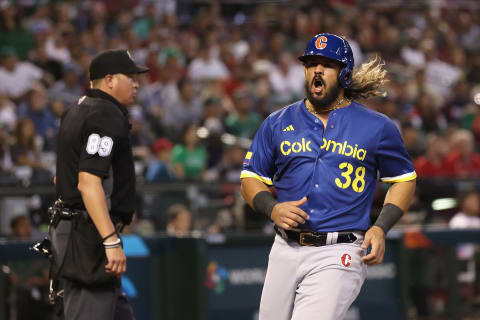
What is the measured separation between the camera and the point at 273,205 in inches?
176

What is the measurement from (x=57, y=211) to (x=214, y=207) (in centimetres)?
411

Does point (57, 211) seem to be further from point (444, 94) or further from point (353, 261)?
point (444, 94)

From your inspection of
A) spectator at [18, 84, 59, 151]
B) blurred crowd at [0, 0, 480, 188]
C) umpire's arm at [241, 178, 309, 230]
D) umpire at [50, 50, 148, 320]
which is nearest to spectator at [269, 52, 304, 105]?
blurred crowd at [0, 0, 480, 188]

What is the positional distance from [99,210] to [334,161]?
4.09 feet

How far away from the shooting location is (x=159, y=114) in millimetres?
12008

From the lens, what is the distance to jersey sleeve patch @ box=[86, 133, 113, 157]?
4.45m

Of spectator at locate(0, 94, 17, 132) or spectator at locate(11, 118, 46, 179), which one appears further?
spectator at locate(0, 94, 17, 132)

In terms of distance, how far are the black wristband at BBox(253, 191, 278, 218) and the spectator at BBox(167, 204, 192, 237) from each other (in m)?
3.79

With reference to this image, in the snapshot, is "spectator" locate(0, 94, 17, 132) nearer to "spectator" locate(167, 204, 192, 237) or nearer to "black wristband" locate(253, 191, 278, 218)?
"spectator" locate(167, 204, 192, 237)

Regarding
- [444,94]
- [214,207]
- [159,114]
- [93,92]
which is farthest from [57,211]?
[444,94]

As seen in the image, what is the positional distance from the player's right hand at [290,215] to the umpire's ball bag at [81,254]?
0.96m

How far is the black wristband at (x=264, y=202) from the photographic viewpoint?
4484mm

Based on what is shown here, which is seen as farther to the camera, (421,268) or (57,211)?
(421,268)

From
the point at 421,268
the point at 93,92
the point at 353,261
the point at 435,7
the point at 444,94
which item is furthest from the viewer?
the point at 435,7
